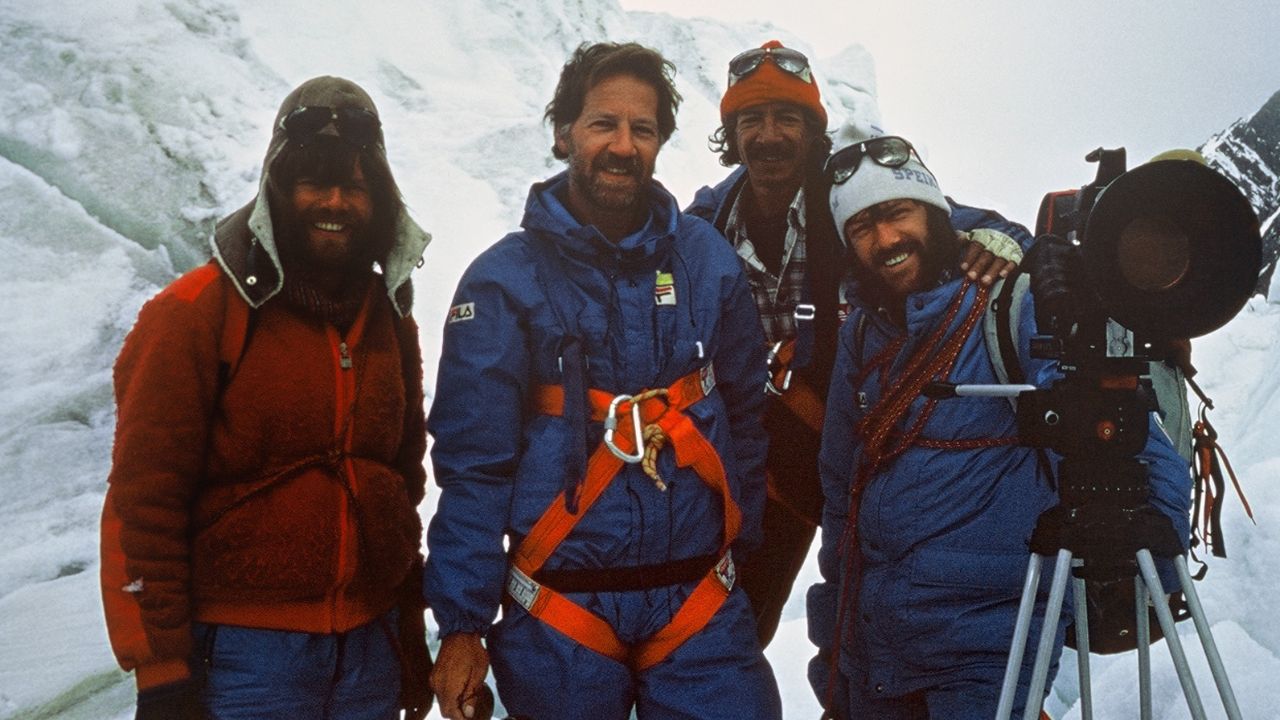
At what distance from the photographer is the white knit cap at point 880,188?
6.79ft

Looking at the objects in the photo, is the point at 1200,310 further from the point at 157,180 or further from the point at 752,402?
the point at 157,180

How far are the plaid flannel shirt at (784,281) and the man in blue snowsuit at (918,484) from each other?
0.44m

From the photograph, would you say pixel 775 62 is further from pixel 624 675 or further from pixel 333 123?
pixel 624 675

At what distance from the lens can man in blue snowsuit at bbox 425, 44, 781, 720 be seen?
1.72m

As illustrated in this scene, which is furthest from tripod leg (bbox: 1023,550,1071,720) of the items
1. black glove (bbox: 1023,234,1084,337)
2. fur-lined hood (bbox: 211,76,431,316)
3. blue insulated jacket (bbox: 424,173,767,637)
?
fur-lined hood (bbox: 211,76,431,316)

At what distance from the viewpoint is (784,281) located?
8.63 ft

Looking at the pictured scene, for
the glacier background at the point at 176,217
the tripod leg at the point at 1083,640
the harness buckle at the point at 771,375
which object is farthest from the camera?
the glacier background at the point at 176,217

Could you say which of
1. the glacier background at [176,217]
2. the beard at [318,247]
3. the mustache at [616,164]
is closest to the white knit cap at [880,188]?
the mustache at [616,164]

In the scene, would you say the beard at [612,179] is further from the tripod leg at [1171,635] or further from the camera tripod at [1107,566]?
the tripod leg at [1171,635]

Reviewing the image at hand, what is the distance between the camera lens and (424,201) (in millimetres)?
Result: 9188

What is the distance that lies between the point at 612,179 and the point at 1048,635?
1282 mm

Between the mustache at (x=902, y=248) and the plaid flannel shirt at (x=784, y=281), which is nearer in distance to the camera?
the mustache at (x=902, y=248)

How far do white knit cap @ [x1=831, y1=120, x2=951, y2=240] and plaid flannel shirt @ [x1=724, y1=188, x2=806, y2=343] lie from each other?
14.4 inches

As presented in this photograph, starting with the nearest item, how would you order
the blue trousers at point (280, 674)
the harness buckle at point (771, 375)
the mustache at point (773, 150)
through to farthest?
the blue trousers at point (280, 674) → the harness buckle at point (771, 375) → the mustache at point (773, 150)
